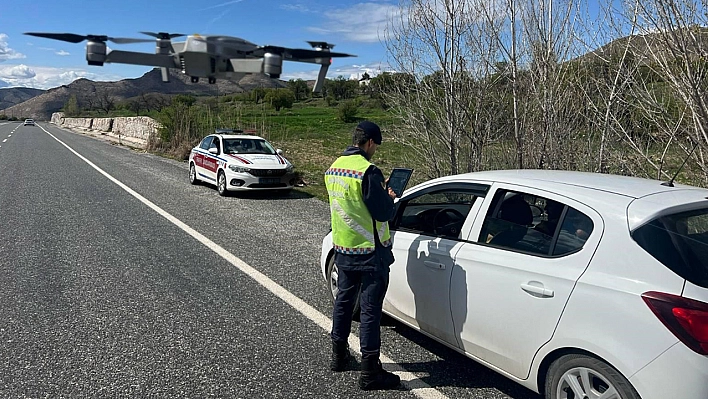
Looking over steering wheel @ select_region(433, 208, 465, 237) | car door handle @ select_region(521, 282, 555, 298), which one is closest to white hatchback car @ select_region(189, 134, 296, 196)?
steering wheel @ select_region(433, 208, 465, 237)

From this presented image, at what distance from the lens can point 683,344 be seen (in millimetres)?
2398

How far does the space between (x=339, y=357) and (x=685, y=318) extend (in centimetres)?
227

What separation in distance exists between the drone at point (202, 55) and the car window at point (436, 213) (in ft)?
5.31

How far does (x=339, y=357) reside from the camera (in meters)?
3.84

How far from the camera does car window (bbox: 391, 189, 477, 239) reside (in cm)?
396

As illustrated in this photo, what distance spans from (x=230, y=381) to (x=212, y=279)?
2487mm

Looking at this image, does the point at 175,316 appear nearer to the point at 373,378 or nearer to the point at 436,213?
the point at 373,378

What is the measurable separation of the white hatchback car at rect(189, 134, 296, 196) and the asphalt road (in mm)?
2496

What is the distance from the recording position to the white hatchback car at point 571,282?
248 cm

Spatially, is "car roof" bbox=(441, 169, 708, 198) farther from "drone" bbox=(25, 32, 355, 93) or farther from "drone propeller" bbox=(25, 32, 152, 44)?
"drone propeller" bbox=(25, 32, 152, 44)

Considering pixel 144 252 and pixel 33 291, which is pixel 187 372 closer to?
pixel 33 291

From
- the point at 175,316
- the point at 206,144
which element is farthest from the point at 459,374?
the point at 206,144

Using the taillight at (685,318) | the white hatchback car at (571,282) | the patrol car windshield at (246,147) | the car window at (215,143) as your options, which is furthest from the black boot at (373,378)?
the car window at (215,143)

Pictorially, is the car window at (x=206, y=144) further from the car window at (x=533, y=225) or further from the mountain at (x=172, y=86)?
the car window at (x=533, y=225)
